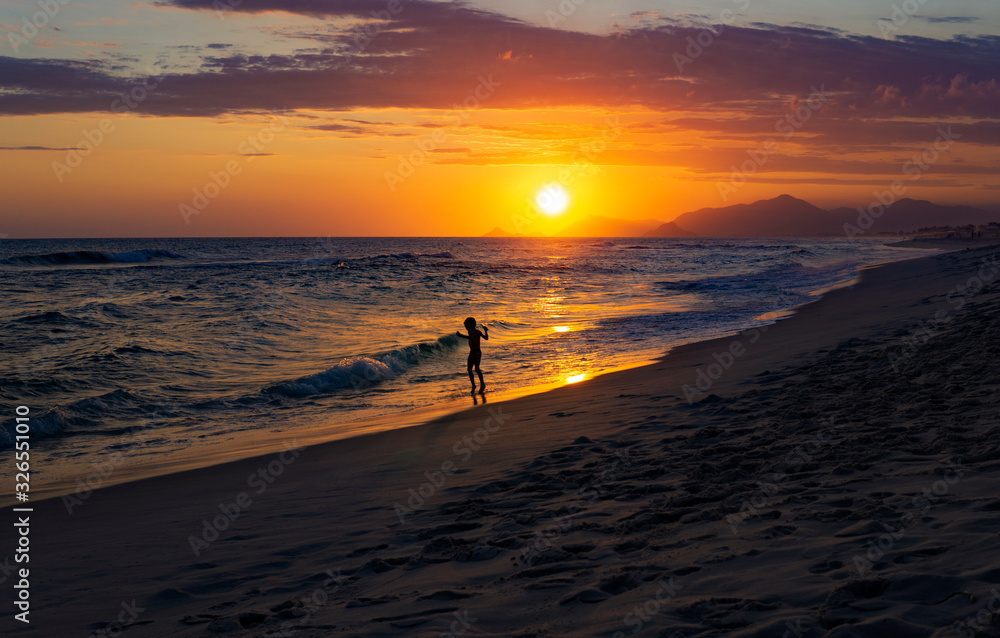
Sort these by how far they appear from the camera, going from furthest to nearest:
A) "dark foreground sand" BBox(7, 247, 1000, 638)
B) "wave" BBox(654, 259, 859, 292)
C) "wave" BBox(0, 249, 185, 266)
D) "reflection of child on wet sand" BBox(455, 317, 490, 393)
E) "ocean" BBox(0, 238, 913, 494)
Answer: "wave" BBox(0, 249, 185, 266), "wave" BBox(654, 259, 859, 292), "reflection of child on wet sand" BBox(455, 317, 490, 393), "ocean" BBox(0, 238, 913, 494), "dark foreground sand" BBox(7, 247, 1000, 638)

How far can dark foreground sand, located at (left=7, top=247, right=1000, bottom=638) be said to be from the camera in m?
3.44

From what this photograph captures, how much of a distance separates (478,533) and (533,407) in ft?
18.2

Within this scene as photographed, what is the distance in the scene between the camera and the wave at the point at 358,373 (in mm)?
13219

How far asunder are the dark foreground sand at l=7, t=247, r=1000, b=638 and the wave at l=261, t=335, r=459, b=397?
4626 mm

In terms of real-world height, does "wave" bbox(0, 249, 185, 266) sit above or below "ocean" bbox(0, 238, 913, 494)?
above

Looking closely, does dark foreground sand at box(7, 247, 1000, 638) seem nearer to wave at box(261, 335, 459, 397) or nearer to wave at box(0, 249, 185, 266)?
wave at box(261, 335, 459, 397)

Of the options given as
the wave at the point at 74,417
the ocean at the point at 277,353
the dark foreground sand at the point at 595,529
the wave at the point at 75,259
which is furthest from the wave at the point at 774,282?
the wave at the point at 75,259

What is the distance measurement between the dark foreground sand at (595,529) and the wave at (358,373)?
4.63 m

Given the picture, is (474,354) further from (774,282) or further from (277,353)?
(774,282)

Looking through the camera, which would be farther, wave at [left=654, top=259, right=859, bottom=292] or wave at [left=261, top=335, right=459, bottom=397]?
wave at [left=654, top=259, right=859, bottom=292]

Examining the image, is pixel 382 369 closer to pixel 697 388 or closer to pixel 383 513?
pixel 697 388

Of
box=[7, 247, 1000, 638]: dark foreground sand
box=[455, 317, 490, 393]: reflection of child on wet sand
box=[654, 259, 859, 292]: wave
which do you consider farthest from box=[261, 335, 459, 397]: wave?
box=[654, 259, 859, 292]: wave

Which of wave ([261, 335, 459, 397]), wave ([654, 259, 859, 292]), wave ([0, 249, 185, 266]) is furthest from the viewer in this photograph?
wave ([0, 249, 185, 266])

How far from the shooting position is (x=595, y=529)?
4809 mm
